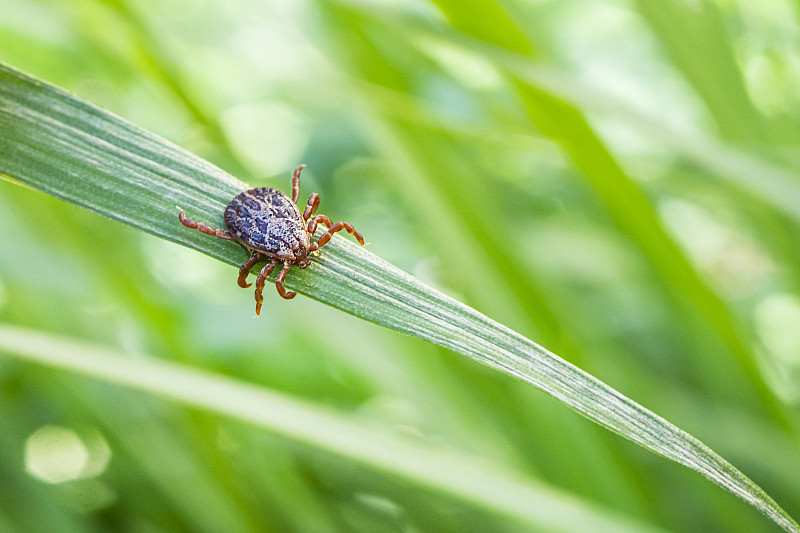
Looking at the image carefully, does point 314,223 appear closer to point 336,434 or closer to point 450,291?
point 336,434

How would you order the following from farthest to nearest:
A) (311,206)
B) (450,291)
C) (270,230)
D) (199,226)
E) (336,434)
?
(450,291), (311,206), (270,230), (336,434), (199,226)

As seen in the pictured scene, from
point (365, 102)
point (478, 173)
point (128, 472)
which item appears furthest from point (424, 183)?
point (128, 472)

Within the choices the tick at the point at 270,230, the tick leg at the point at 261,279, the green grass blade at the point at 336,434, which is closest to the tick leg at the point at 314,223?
the tick at the point at 270,230

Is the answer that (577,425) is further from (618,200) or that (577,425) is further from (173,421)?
(173,421)

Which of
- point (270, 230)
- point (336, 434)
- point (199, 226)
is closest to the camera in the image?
point (199, 226)

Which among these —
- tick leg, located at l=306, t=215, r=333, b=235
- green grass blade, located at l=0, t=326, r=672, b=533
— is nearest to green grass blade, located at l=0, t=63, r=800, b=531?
green grass blade, located at l=0, t=326, r=672, b=533

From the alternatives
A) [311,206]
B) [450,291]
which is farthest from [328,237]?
[450,291]

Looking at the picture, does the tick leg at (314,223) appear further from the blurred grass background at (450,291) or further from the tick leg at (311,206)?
the blurred grass background at (450,291)

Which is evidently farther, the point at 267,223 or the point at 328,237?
the point at 267,223
